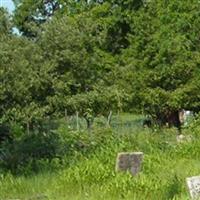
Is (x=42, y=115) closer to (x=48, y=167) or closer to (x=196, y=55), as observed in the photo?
(x=196, y=55)

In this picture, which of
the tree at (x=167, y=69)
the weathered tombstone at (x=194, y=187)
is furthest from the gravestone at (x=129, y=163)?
the tree at (x=167, y=69)

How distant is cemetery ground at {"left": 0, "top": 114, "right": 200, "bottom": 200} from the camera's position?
8.06 m

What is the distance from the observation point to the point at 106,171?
9.19m

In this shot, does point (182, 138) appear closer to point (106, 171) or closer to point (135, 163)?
point (135, 163)

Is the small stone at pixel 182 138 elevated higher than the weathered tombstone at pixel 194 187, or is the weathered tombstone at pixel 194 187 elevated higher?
the small stone at pixel 182 138

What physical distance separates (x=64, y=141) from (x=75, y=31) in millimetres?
16244

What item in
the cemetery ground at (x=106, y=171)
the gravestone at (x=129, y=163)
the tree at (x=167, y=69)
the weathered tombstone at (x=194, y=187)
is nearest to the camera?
the weathered tombstone at (x=194, y=187)

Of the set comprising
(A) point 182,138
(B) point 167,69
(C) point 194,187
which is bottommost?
(C) point 194,187

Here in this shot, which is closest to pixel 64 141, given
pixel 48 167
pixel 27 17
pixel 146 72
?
pixel 48 167

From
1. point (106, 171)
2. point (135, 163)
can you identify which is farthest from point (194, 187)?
point (106, 171)

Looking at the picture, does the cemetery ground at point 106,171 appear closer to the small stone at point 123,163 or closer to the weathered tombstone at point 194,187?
the small stone at point 123,163

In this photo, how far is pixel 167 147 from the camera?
12.6 m

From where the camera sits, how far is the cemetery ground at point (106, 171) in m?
8.06

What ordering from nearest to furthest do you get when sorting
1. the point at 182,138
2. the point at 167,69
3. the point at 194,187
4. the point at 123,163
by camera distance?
the point at 194,187 < the point at 123,163 < the point at 182,138 < the point at 167,69
